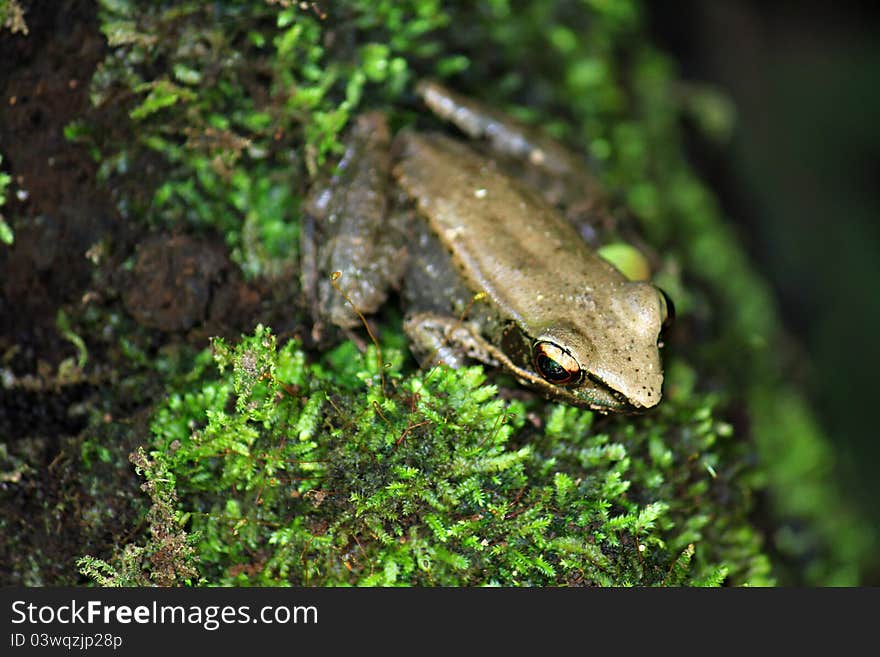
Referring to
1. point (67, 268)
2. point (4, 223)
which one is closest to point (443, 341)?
point (67, 268)

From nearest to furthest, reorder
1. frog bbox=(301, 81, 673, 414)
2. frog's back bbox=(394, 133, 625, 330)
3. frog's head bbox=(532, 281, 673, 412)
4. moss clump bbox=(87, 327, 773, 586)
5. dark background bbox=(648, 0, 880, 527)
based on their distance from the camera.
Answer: moss clump bbox=(87, 327, 773, 586)
frog's head bbox=(532, 281, 673, 412)
frog bbox=(301, 81, 673, 414)
frog's back bbox=(394, 133, 625, 330)
dark background bbox=(648, 0, 880, 527)

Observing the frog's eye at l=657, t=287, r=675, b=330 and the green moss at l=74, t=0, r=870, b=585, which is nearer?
the green moss at l=74, t=0, r=870, b=585

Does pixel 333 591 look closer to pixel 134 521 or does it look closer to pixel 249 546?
pixel 249 546

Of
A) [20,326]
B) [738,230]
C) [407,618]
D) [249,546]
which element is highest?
[20,326]

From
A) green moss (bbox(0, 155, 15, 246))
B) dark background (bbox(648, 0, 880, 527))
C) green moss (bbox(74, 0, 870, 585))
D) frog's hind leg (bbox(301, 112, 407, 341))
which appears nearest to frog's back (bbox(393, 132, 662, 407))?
frog's hind leg (bbox(301, 112, 407, 341))

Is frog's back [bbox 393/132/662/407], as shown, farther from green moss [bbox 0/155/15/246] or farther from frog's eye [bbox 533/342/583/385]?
green moss [bbox 0/155/15/246]

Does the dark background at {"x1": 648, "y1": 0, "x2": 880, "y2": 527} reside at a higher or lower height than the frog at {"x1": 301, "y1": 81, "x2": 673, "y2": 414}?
lower

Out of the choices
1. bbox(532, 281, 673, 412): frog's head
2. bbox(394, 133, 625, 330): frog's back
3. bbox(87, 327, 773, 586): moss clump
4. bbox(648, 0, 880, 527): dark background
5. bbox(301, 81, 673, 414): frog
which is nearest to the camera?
bbox(87, 327, 773, 586): moss clump

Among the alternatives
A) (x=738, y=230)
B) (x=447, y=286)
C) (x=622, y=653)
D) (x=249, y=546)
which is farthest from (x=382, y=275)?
(x=738, y=230)

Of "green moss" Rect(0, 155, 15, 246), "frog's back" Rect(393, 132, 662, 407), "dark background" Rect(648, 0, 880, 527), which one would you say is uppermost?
"green moss" Rect(0, 155, 15, 246)
